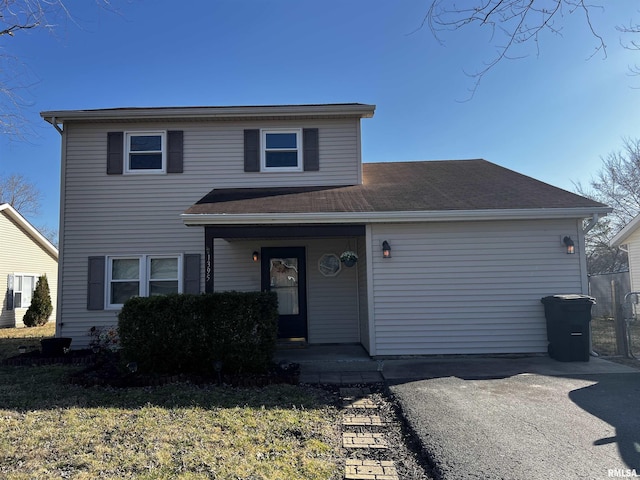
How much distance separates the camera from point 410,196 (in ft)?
27.8

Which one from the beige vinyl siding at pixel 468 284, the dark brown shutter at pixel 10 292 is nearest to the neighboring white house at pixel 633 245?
the beige vinyl siding at pixel 468 284

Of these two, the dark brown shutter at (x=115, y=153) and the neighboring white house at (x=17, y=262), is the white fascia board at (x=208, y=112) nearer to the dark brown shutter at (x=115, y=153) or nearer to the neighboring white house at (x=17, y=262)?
the dark brown shutter at (x=115, y=153)

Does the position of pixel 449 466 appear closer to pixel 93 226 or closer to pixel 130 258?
pixel 130 258

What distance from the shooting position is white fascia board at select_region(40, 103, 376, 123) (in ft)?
30.3

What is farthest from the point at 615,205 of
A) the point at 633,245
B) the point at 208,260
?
the point at 208,260

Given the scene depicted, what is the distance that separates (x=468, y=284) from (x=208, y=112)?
6.53 meters

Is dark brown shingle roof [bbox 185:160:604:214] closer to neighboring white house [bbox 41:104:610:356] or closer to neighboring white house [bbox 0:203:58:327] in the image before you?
neighboring white house [bbox 41:104:610:356]

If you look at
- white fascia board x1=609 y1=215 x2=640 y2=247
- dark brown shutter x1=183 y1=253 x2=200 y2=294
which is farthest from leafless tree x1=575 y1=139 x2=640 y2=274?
dark brown shutter x1=183 y1=253 x2=200 y2=294

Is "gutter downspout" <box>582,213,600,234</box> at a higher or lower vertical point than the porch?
higher

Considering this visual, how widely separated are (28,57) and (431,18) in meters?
6.31

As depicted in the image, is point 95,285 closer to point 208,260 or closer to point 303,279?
point 208,260

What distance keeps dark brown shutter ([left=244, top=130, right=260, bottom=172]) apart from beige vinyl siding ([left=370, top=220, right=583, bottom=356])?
11.0 feet

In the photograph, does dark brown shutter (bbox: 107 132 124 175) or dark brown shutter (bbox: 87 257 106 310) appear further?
dark brown shutter (bbox: 107 132 124 175)

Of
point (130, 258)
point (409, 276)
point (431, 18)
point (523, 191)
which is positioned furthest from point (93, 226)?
point (523, 191)
